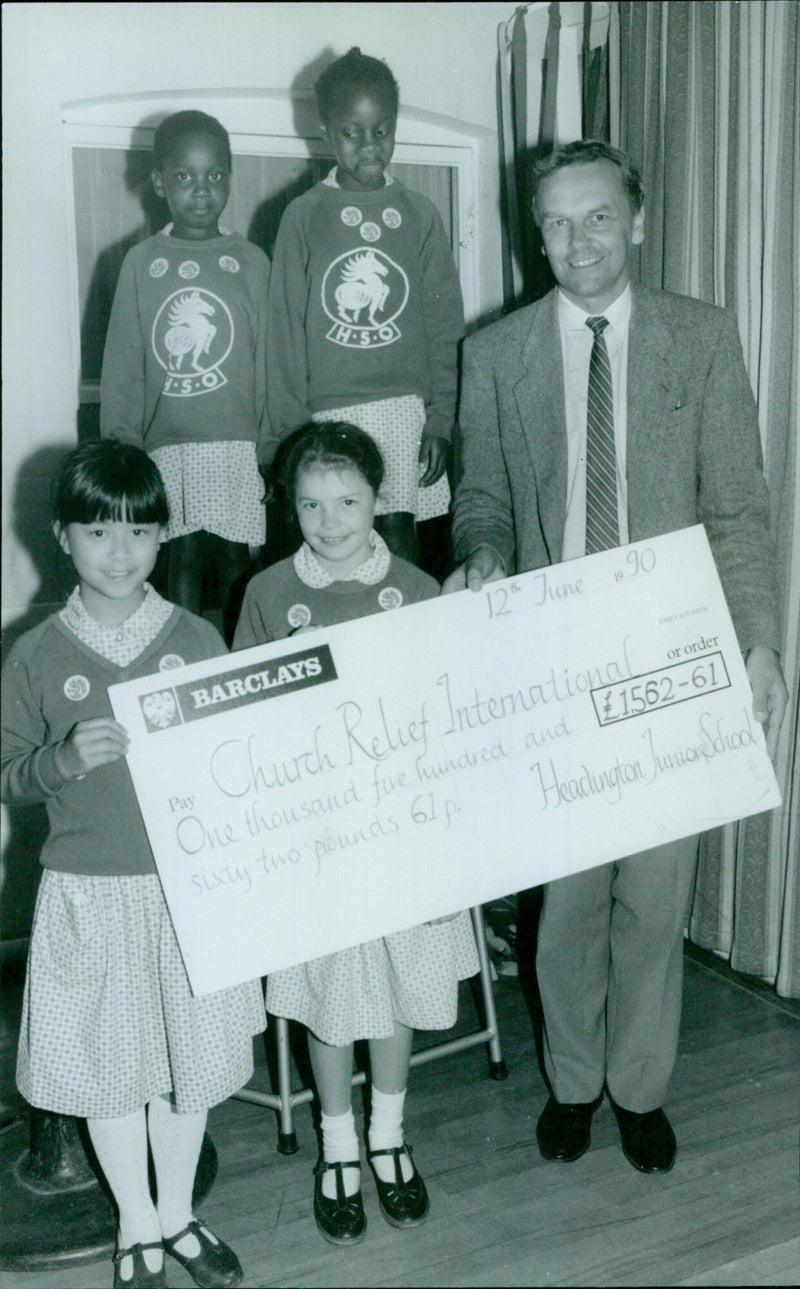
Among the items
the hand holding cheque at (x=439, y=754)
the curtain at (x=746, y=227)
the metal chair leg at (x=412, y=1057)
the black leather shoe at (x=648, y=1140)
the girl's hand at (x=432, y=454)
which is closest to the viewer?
the hand holding cheque at (x=439, y=754)

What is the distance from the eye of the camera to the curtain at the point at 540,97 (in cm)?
254

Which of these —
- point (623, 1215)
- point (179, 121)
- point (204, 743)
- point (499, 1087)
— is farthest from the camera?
point (499, 1087)

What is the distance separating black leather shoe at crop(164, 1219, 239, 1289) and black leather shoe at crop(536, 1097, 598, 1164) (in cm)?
→ 61

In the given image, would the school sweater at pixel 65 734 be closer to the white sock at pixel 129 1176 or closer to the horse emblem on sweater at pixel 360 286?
the white sock at pixel 129 1176

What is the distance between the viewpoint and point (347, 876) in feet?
5.62

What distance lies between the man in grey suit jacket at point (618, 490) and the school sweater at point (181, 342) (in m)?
0.45

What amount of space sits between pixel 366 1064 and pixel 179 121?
1989 mm

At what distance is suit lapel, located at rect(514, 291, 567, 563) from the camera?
6.27ft

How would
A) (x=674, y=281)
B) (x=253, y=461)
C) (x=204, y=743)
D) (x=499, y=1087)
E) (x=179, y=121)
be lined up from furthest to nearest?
(x=674, y=281)
(x=499, y=1087)
(x=253, y=461)
(x=179, y=121)
(x=204, y=743)

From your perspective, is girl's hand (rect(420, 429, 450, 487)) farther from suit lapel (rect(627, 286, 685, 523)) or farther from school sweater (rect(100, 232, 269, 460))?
suit lapel (rect(627, 286, 685, 523))

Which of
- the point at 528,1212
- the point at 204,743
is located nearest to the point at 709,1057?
the point at 528,1212

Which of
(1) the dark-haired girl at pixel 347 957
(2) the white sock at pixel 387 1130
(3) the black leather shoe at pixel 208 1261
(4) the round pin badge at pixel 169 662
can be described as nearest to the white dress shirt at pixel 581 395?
(1) the dark-haired girl at pixel 347 957

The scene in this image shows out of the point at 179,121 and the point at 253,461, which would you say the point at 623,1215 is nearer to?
the point at 253,461

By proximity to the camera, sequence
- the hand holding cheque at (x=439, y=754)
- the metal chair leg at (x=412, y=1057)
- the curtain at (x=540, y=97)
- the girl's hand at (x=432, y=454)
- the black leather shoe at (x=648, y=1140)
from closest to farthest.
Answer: the hand holding cheque at (x=439, y=754) → the black leather shoe at (x=648, y=1140) → the metal chair leg at (x=412, y=1057) → the girl's hand at (x=432, y=454) → the curtain at (x=540, y=97)
